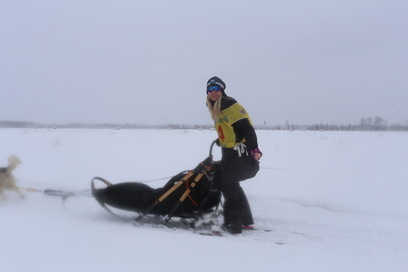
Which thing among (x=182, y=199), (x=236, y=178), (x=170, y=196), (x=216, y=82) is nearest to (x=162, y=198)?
(x=170, y=196)

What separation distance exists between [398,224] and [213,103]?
2.47 metres

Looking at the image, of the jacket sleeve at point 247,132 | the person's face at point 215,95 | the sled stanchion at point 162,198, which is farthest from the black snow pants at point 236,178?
the person's face at point 215,95

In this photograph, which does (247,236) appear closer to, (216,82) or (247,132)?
(247,132)

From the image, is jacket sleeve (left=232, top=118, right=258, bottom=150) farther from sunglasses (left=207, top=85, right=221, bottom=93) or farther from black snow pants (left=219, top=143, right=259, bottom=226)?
sunglasses (left=207, top=85, right=221, bottom=93)

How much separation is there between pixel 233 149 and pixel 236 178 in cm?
32

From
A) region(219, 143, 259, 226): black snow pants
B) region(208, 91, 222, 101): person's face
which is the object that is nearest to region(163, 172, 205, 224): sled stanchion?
region(219, 143, 259, 226): black snow pants

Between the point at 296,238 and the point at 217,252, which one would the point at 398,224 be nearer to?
the point at 296,238

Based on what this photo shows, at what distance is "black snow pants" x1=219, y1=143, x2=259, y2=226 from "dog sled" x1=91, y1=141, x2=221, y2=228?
0.16 metres

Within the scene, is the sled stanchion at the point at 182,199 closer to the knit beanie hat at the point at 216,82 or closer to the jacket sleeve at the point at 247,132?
the jacket sleeve at the point at 247,132

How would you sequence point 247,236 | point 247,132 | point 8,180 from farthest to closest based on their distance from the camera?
Answer: point 8,180, point 247,132, point 247,236

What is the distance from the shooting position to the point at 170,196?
11.9 ft

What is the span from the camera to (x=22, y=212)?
369cm

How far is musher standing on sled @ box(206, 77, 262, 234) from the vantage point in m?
3.47

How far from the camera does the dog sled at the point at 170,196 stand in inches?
142
